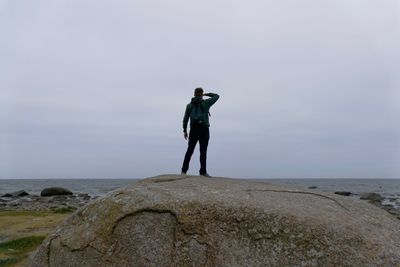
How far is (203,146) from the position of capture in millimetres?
11047

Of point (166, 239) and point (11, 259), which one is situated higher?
point (166, 239)

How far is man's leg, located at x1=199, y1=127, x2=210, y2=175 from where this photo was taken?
36.0 ft

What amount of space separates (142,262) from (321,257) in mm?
2715

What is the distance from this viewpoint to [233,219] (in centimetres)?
767

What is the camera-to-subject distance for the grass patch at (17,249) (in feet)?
42.7

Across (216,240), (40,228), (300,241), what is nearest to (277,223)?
(300,241)

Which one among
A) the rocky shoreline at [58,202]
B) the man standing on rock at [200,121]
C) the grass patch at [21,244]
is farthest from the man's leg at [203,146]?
the rocky shoreline at [58,202]

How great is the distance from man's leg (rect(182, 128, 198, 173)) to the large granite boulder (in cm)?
249

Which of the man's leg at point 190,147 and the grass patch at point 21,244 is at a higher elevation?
the man's leg at point 190,147

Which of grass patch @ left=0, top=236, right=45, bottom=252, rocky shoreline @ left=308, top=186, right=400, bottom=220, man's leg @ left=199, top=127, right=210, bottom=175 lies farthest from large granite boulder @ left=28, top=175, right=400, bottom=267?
rocky shoreline @ left=308, top=186, right=400, bottom=220

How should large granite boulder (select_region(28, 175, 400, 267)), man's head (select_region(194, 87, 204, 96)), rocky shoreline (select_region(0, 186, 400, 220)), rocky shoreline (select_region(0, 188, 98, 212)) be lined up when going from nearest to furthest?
large granite boulder (select_region(28, 175, 400, 267)) < man's head (select_region(194, 87, 204, 96)) < rocky shoreline (select_region(0, 186, 400, 220)) < rocky shoreline (select_region(0, 188, 98, 212))

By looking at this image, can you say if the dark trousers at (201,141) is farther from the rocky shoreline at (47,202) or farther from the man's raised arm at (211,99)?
the rocky shoreline at (47,202)

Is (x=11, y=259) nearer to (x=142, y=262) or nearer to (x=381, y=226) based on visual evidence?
(x=142, y=262)

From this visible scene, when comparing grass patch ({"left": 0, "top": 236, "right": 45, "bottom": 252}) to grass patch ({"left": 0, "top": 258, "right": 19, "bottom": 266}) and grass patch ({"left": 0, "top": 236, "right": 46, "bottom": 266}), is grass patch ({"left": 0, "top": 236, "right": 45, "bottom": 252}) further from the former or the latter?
grass patch ({"left": 0, "top": 258, "right": 19, "bottom": 266})
